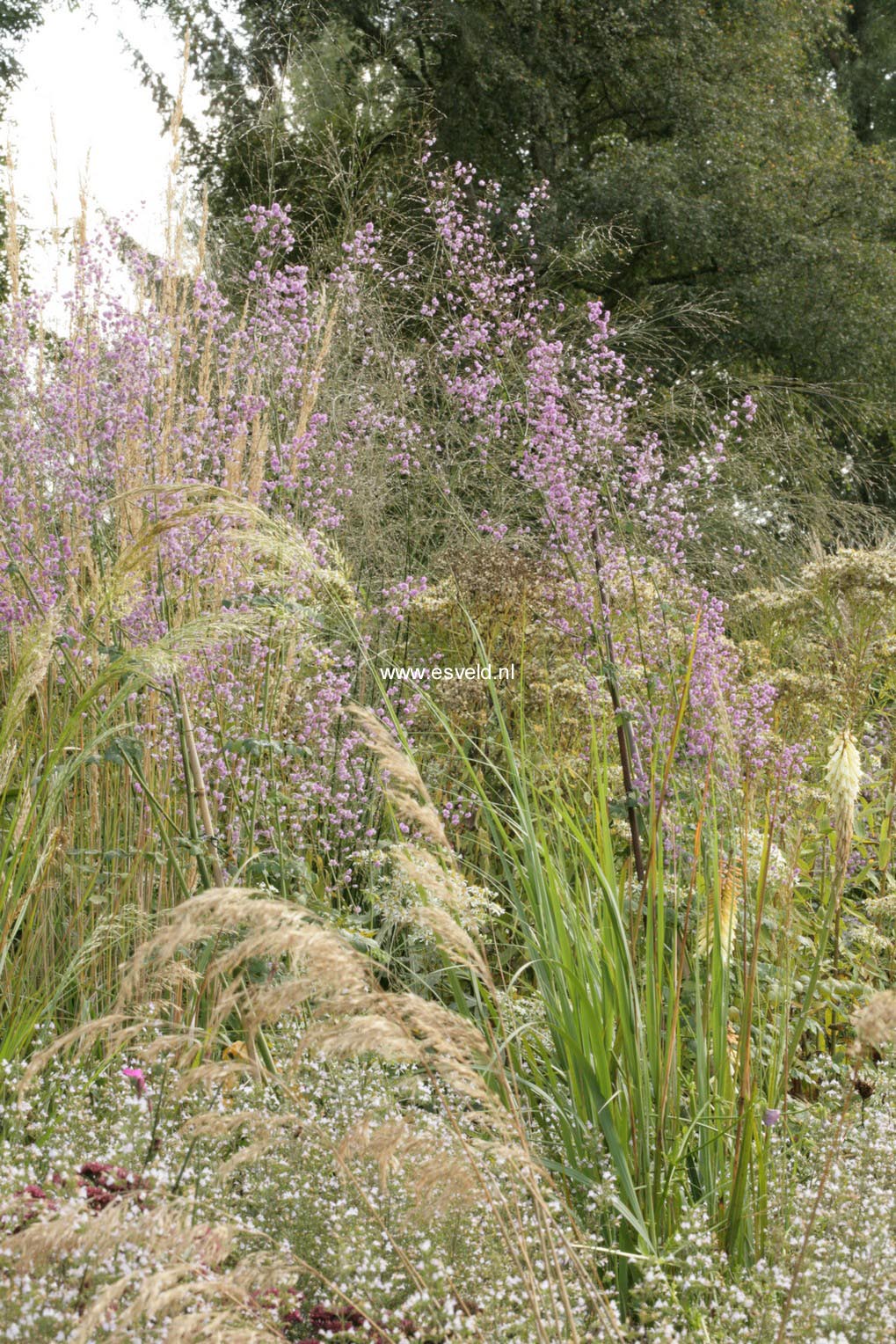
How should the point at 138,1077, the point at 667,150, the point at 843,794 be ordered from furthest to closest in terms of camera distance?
the point at 667,150 → the point at 138,1077 → the point at 843,794

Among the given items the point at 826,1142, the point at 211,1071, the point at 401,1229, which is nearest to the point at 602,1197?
the point at 401,1229

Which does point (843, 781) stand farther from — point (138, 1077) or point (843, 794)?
point (138, 1077)

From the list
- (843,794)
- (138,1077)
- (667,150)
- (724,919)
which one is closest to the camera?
(843,794)

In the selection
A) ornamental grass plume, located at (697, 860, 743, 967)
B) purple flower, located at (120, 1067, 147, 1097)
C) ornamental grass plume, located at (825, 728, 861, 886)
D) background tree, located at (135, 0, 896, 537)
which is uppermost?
background tree, located at (135, 0, 896, 537)

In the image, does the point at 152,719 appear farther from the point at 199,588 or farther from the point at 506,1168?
the point at 506,1168

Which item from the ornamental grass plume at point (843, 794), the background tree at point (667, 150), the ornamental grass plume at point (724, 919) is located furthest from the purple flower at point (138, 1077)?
the background tree at point (667, 150)

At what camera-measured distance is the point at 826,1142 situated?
2086 millimetres

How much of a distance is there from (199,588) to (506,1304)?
1.94 m

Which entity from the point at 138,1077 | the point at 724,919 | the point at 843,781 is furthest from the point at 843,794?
the point at 138,1077

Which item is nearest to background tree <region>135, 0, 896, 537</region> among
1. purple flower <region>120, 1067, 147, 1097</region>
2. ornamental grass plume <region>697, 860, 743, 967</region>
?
ornamental grass plume <region>697, 860, 743, 967</region>

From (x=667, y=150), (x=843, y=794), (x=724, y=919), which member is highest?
(x=667, y=150)

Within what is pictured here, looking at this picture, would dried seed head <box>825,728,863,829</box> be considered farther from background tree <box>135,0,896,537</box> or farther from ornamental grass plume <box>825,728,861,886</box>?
background tree <box>135,0,896,537</box>

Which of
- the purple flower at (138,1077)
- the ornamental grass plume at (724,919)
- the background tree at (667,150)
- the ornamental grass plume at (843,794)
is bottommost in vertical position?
the purple flower at (138,1077)

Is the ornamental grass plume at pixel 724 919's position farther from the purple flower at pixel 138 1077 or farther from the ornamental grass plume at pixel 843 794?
the purple flower at pixel 138 1077
